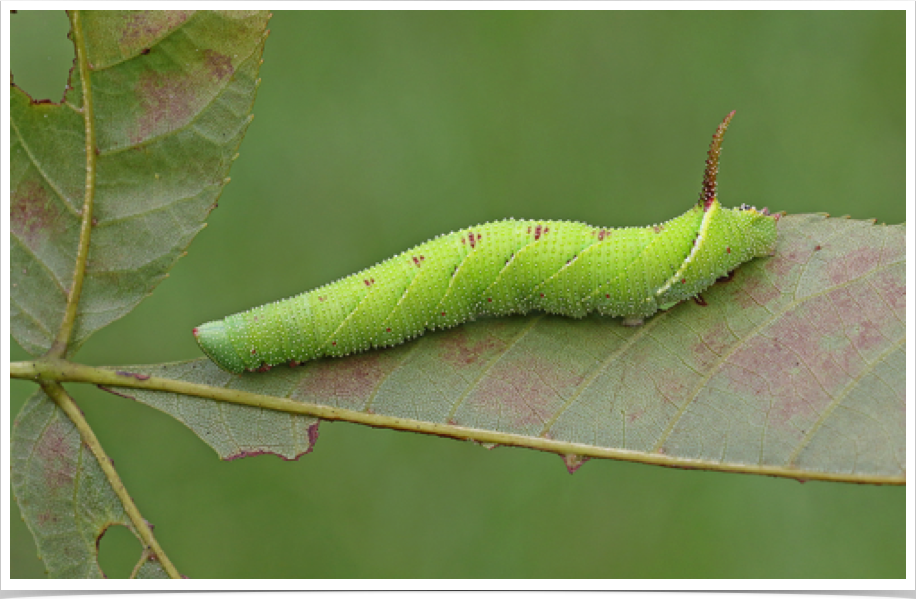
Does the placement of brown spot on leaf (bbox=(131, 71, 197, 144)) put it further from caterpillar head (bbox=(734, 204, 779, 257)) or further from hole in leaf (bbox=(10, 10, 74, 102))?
caterpillar head (bbox=(734, 204, 779, 257))

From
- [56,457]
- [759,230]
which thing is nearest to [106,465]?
[56,457]

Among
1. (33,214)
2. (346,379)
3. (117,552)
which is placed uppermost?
(33,214)

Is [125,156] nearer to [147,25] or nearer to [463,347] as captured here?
[147,25]

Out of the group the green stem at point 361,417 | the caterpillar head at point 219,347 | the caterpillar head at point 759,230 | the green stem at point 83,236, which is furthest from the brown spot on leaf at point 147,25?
the caterpillar head at point 759,230

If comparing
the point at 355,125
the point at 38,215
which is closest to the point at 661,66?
the point at 355,125

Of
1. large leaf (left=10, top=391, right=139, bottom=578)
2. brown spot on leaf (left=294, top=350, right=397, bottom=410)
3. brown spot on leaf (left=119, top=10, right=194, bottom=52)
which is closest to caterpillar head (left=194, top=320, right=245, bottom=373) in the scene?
brown spot on leaf (left=294, top=350, right=397, bottom=410)
